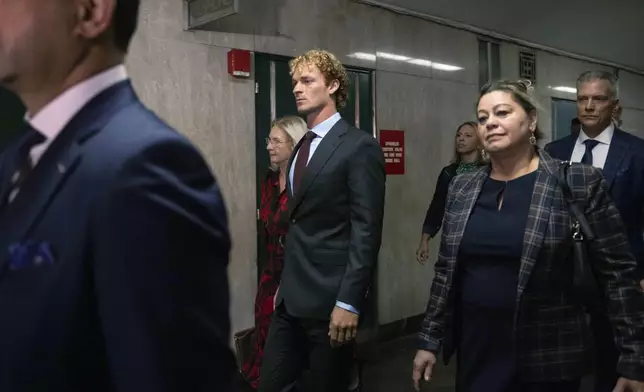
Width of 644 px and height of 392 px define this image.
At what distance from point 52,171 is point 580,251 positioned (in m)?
1.43

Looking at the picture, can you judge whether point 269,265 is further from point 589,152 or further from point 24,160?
point 24,160

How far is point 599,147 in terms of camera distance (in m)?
2.43

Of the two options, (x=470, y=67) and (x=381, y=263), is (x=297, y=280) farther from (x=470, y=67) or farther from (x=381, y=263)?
(x=470, y=67)

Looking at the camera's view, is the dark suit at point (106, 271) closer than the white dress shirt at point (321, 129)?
Yes

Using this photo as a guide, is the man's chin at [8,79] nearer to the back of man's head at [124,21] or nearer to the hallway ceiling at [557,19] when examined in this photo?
the back of man's head at [124,21]

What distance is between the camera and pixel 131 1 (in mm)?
661

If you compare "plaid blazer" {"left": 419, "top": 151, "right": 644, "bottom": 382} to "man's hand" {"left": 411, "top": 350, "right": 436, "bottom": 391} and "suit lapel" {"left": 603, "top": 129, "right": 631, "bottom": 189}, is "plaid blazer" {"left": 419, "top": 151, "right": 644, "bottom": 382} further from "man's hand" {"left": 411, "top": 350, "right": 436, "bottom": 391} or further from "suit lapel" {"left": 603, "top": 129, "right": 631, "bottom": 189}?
"suit lapel" {"left": 603, "top": 129, "right": 631, "bottom": 189}

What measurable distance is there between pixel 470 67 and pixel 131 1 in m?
5.12

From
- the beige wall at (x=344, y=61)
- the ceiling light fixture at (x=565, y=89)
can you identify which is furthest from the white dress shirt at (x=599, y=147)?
the ceiling light fixture at (x=565, y=89)

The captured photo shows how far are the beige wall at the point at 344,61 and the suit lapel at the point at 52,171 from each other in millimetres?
2146

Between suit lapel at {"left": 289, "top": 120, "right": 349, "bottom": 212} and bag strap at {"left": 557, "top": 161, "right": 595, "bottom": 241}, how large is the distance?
27.9 inches

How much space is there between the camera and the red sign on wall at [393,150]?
Answer: 4.68 meters

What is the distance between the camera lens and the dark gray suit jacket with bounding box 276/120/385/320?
6.63ft

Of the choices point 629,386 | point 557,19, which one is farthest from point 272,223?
point 557,19
